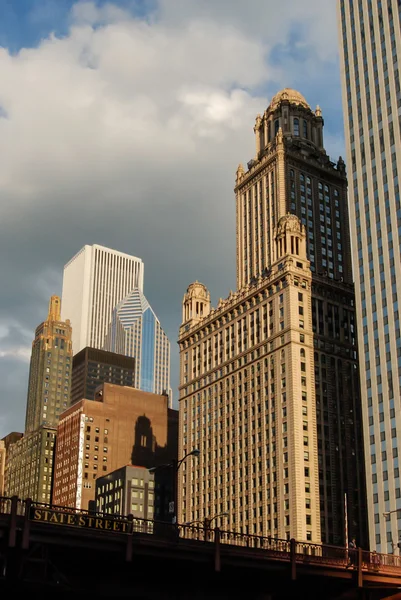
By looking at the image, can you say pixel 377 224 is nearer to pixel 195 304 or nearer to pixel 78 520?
pixel 195 304

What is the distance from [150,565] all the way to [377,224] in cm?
9301

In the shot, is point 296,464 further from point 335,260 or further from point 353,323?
point 335,260

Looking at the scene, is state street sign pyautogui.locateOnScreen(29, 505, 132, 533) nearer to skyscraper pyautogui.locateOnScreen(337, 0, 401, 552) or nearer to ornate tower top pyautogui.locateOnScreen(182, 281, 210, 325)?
skyscraper pyautogui.locateOnScreen(337, 0, 401, 552)

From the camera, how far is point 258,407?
532ft

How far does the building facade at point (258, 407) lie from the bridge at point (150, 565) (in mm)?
89066

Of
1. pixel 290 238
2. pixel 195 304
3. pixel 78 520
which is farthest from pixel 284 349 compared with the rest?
pixel 78 520

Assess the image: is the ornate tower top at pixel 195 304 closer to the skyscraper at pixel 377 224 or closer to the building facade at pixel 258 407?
the building facade at pixel 258 407

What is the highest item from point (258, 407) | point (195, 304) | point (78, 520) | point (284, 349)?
point (195, 304)

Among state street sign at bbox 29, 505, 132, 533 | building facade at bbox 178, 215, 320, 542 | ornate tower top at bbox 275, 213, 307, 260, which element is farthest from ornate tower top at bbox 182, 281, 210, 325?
state street sign at bbox 29, 505, 132, 533

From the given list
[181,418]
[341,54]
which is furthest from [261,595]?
[181,418]

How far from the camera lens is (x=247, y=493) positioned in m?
158

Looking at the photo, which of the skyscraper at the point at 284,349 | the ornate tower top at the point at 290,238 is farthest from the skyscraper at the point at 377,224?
the ornate tower top at the point at 290,238

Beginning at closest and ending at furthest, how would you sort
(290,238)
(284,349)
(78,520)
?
(78,520), (284,349), (290,238)

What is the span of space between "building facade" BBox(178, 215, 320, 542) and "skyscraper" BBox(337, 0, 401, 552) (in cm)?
2580
